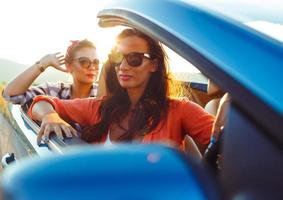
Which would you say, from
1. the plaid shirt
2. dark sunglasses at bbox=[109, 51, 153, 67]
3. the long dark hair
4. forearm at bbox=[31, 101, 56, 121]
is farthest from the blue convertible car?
the plaid shirt

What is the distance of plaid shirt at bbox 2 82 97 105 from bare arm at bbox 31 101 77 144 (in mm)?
Answer: 932

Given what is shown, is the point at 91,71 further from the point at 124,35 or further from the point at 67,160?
the point at 67,160

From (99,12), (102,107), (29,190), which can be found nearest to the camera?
(29,190)

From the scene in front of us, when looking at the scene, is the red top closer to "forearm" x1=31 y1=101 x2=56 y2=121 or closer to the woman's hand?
"forearm" x1=31 y1=101 x2=56 y2=121

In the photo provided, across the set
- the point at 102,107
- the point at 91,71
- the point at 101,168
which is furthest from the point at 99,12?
the point at 91,71

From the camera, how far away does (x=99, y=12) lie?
184cm

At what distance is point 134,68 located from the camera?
2828 mm

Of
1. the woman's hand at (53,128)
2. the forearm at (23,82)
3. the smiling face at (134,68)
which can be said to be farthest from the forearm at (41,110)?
the forearm at (23,82)

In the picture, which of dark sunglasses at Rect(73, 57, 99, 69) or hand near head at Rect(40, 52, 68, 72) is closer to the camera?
dark sunglasses at Rect(73, 57, 99, 69)

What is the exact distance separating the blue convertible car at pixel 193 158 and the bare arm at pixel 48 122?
1.01 meters

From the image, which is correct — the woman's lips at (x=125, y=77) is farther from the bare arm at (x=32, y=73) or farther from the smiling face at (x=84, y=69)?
the bare arm at (x=32, y=73)

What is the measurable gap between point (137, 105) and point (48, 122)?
53 cm

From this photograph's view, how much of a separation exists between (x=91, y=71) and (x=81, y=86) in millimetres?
139

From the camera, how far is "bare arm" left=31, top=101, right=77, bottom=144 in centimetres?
255
